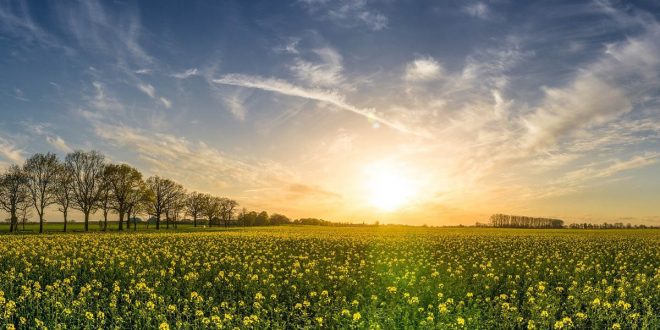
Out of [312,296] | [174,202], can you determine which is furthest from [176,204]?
[312,296]

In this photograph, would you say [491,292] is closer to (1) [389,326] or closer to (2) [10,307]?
(1) [389,326]

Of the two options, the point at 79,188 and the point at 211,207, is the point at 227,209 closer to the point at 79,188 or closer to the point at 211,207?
the point at 211,207

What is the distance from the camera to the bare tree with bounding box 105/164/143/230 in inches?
2884

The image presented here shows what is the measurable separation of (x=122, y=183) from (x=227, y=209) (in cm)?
5086

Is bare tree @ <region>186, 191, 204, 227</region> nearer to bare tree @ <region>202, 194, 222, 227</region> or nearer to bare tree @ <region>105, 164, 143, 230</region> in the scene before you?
bare tree @ <region>202, 194, 222, 227</region>

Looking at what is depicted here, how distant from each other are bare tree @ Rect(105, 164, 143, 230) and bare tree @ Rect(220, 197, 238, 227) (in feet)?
147

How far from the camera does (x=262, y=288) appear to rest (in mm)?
15734

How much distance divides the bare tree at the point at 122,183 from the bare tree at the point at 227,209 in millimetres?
44923

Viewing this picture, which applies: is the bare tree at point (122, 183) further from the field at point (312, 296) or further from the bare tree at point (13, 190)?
the field at point (312, 296)

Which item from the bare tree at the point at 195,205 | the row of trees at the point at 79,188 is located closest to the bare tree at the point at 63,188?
the row of trees at the point at 79,188

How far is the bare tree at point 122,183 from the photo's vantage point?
73250mm

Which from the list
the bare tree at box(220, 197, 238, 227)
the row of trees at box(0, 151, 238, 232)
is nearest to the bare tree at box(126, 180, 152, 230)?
the row of trees at box(0, 151, 238, 232)

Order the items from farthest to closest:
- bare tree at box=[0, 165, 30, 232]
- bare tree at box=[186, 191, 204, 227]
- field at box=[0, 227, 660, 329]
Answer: bare tree at box=[186, 191, 204, 227] → bare tree at box=[0, 165, 30, 232] → field at box=[0, 227, 660, 329]

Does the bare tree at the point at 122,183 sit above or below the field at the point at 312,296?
above
